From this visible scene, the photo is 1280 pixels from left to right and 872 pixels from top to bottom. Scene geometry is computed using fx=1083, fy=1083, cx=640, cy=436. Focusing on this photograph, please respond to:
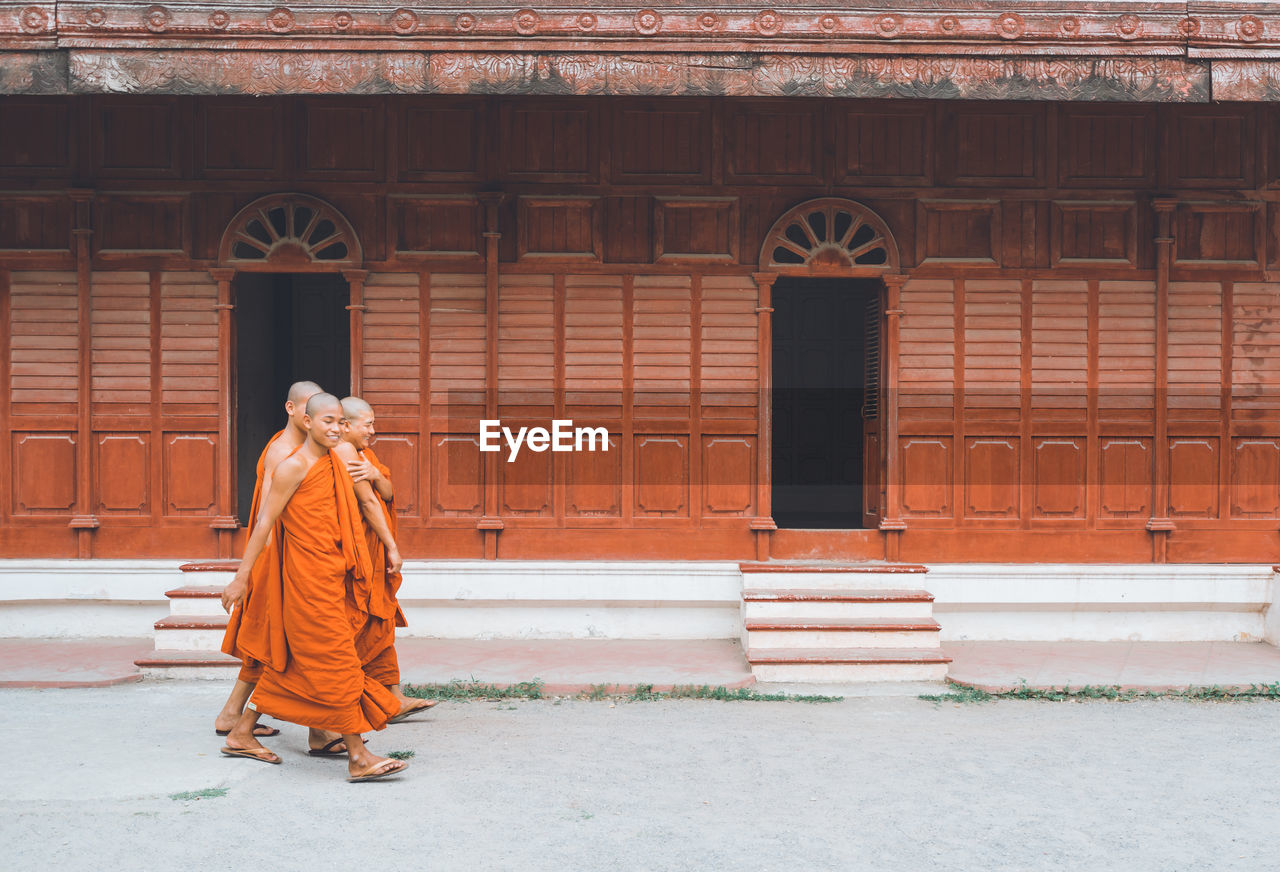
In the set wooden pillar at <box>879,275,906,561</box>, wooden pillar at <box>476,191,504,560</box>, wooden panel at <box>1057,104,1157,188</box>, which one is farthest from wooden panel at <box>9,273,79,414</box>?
wooden panel at <box>1057,104,1157,188</box>

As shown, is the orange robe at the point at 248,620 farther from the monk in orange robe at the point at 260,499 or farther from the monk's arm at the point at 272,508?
the monk's arm at the point at 272,508

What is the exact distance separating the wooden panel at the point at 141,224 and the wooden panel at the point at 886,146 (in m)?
5.15

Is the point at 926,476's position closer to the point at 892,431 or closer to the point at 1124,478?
the point at 892,431

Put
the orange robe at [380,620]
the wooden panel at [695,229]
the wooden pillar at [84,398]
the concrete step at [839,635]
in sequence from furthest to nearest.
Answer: the wooden panel at [695,229] < the wooden pillar at [84,398] < the concrete step at [839,635] < the orange robe at [380,620]

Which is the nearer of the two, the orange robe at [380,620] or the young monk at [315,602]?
the young monk at [315,602]

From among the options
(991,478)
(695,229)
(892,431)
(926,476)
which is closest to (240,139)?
(695,229)

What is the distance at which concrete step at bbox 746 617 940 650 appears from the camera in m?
7.52

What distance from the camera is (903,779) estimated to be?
5.34 meters

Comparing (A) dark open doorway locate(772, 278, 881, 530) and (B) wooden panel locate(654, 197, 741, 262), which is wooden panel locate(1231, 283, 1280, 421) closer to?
(B) wooden panel locate(654, 197, 741, 262)

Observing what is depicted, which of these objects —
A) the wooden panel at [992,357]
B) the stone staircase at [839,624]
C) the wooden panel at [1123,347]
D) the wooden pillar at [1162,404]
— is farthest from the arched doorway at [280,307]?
the wooden pillar at [1162,404]

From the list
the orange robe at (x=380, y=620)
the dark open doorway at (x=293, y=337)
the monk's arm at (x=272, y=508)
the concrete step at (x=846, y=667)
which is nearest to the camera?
the monk's arm at (x=272, y=508)

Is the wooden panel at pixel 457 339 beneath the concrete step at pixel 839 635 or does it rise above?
above

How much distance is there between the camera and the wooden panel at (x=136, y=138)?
8.36m

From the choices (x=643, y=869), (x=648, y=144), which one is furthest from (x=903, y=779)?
(x=648, y=144)
